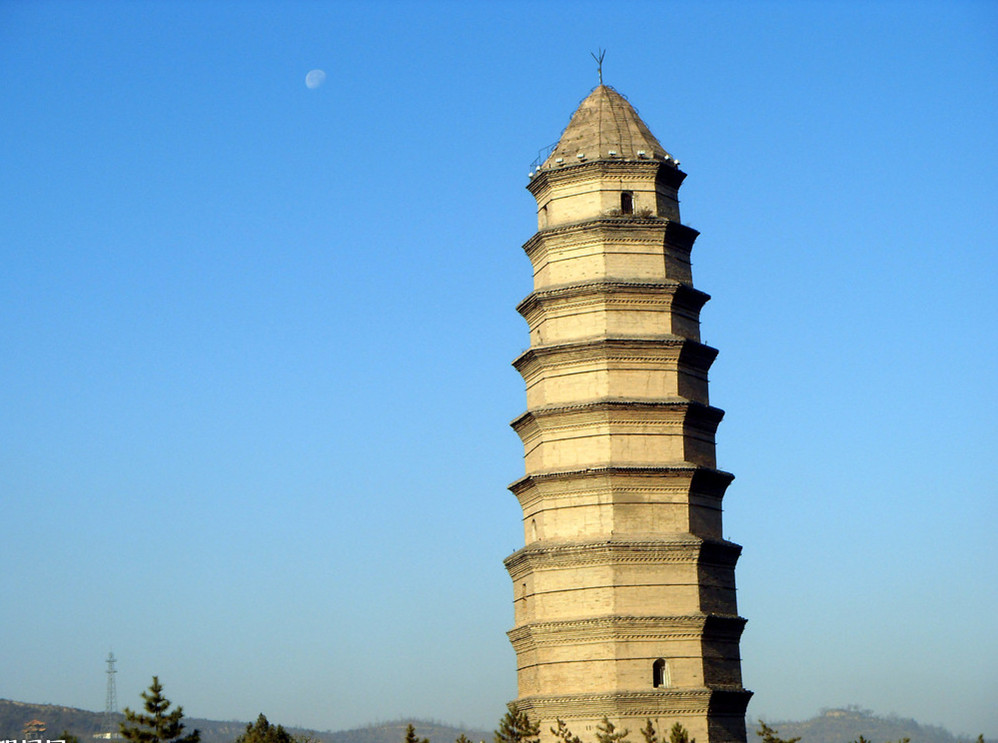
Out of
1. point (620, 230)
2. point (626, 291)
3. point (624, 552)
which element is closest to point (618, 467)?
point (624, 552)

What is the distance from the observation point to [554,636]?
139 ft

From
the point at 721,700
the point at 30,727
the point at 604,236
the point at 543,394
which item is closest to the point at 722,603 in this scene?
the point at 721,700

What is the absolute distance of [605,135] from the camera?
154ft

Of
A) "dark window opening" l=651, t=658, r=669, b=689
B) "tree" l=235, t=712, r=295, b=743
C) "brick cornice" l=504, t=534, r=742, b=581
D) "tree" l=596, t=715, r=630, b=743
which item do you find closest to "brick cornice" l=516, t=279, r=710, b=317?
"brick cornice" l=504, t=534, r=742, b=581

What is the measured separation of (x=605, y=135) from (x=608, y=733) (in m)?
19.8

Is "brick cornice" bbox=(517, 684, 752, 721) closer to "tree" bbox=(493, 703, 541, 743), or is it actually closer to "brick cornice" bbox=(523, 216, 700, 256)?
"tree" bbox=(493, 703, 541, 743)

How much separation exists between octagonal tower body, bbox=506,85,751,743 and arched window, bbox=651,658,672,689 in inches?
1.8

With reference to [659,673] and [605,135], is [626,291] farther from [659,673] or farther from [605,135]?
[659,673]

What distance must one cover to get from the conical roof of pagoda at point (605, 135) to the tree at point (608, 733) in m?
18.4

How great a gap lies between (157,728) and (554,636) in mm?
13528

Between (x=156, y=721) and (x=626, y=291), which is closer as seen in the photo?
(x=156, y=721)

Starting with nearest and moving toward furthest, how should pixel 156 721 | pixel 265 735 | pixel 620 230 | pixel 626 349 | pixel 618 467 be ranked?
pixel 156 721 < pixel 618 467 < pixel 626 349 < pixel 620 230 < pixel 265 735

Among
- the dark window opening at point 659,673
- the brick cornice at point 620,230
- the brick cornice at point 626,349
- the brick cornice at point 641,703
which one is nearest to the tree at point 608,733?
the brick cornice at point 641,703

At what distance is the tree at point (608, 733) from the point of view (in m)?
37.2
